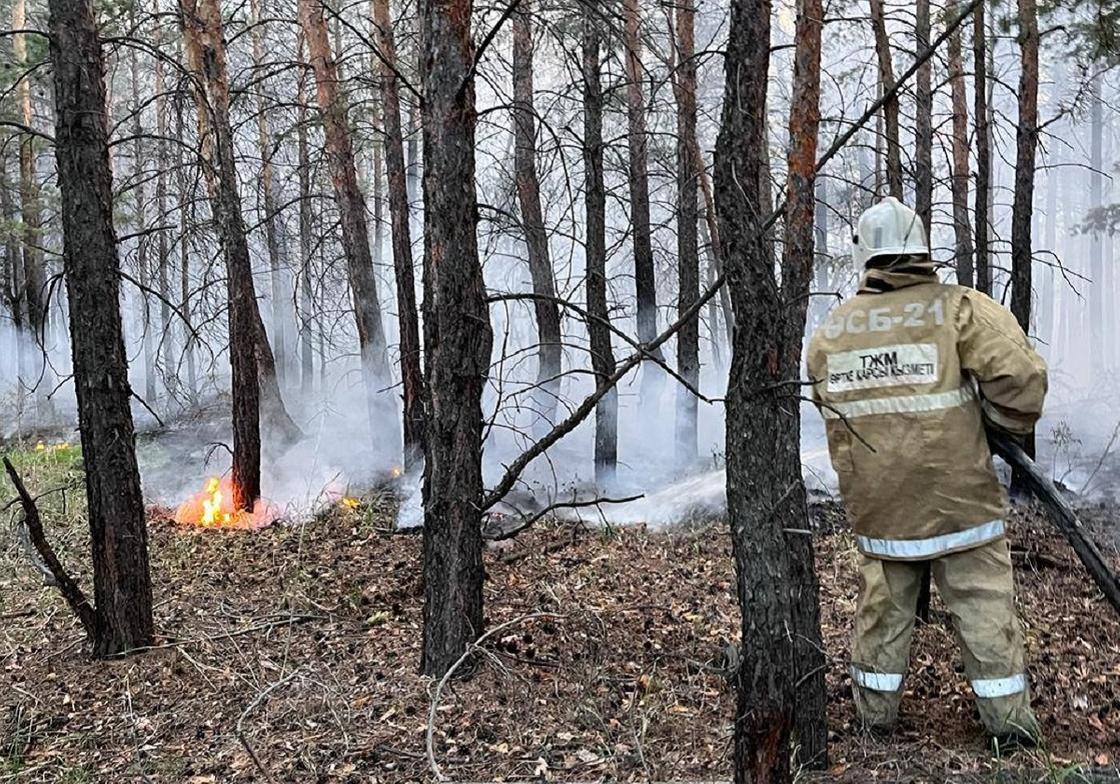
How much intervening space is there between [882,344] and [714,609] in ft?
8.88

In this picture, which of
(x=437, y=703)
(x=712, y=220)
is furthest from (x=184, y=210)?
(x=437, y=703)

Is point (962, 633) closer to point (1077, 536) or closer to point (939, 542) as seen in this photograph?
point (939, 542)

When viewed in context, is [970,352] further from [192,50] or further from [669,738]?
[192,50]

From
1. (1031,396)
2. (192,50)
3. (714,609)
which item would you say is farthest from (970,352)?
(192,50)

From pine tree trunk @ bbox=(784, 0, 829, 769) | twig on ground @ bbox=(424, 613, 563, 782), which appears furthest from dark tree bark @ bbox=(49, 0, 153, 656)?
pine tree trunk @ bbox=(784, 0, 829, 769)

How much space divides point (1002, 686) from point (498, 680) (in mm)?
2410

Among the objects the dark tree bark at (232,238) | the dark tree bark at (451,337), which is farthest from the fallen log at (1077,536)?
the dark tree bark at (232,238)

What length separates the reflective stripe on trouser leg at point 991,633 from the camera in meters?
3.67

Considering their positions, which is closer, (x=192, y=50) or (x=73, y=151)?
(x=73, y=151)

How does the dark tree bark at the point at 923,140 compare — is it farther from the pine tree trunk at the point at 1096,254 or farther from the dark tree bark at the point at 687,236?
the pine tree trunk at the point at 1096,254

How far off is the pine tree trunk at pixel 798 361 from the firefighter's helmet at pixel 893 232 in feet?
0.89

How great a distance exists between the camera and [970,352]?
3656 millimetres

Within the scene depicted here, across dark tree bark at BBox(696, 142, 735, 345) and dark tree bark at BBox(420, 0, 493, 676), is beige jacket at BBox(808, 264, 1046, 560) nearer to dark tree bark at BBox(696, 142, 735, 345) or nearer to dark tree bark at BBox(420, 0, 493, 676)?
dark tree bark at BBox(696, 142, 735, 345)

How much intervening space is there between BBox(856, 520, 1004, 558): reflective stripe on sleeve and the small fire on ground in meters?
7.29
